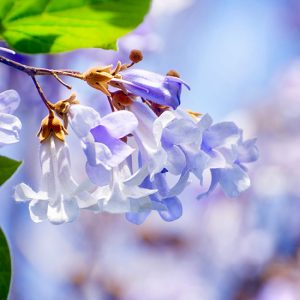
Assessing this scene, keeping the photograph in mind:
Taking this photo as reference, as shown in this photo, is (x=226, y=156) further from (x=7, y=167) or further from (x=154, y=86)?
(x=7, y=167)

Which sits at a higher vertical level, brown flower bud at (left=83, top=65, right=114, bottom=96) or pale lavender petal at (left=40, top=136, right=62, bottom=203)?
brown flower bud at (left=83, top=65, right=114, bottom=96)

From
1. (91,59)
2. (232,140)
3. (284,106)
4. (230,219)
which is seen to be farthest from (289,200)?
(232,140)

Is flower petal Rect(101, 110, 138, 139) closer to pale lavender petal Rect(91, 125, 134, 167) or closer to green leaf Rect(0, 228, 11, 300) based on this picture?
pale lavender petal Rect(91, 125, 134, 167)

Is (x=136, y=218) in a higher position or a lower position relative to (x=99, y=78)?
lower

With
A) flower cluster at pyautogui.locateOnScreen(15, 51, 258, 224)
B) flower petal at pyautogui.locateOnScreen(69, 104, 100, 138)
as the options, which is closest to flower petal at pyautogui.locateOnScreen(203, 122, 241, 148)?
flower cluster at pyautogui.locateOnScreen(15, 51, 258, 224)

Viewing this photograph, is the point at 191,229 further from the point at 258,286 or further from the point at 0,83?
the point at 0,83

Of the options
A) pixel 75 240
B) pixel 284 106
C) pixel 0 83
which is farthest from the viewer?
pixel 284 106

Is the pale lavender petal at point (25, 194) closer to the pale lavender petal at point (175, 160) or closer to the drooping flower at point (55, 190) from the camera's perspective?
the drooping flower at point (55, 190)

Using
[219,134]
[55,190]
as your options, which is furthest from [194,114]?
[55,190]
